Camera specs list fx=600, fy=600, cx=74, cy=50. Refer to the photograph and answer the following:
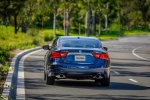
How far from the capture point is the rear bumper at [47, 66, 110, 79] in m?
16.3

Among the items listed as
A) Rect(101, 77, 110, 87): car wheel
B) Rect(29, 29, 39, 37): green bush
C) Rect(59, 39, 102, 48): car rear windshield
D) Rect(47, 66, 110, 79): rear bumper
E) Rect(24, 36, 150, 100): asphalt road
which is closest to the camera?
Rect(24, 36, 150, 100): asphalt road

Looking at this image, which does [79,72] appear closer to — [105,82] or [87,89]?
[87,89]

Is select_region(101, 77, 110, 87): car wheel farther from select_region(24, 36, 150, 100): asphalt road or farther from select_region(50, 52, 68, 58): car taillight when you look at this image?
select_region(50, 52, 68, 58): car taillight

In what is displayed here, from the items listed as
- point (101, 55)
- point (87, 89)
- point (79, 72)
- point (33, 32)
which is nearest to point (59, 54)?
point (79, 72)

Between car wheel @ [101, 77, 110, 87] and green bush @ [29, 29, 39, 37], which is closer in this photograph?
car wheel @ [101, 77, 110, 87]

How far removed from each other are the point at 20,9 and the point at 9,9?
3535 mm

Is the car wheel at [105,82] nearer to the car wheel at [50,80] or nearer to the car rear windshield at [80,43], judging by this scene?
the car rear windshield at [80,43]

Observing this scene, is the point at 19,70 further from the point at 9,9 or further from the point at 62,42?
the point at 9,9

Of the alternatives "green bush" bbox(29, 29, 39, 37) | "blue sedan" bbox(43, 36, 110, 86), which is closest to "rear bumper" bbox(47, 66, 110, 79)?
"blue sedan" bbox(43, 36, 110, 86)

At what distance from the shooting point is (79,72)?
16328 millimetres

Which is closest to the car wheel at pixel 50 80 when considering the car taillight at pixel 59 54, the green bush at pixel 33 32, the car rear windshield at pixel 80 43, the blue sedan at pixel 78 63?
the blue sedan at pixel 78 63

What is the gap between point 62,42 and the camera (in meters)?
17.2

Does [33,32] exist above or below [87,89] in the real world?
below

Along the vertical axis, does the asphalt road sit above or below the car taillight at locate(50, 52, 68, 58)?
below
